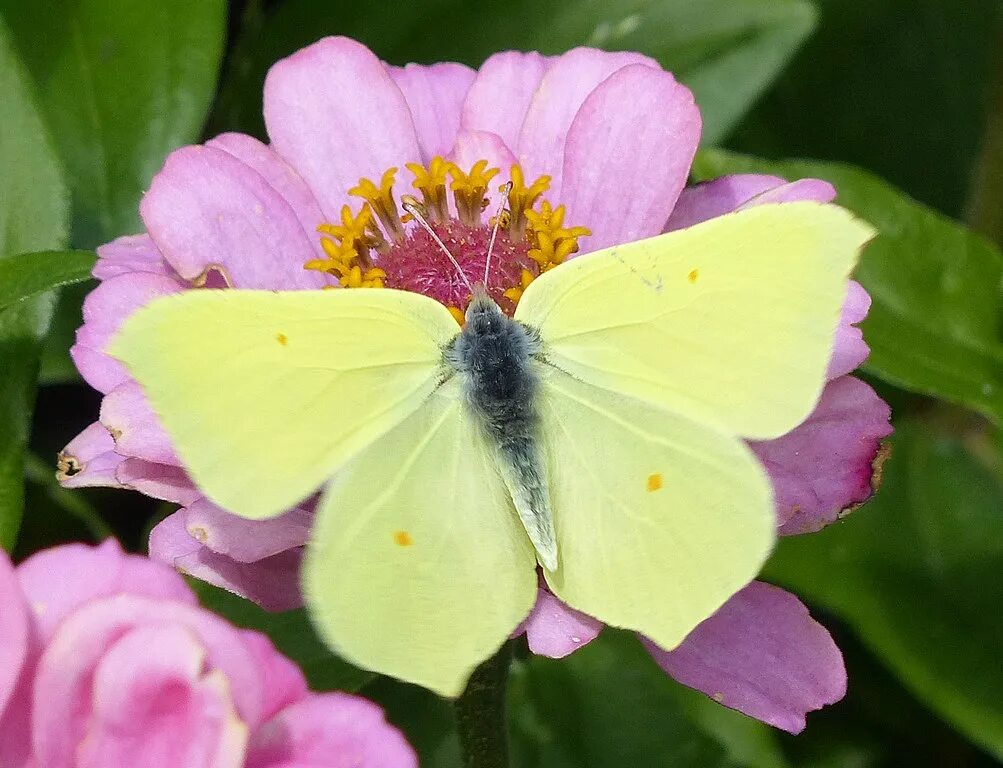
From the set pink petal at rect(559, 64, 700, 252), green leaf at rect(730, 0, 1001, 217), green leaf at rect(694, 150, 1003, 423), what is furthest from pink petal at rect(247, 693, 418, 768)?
green leaf at rect(730, 0, 1001, 217)

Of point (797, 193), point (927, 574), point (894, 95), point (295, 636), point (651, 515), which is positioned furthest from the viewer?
point (894, 95)

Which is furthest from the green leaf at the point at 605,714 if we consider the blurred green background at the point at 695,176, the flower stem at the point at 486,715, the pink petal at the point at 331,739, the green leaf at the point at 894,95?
the green leaf at the point at 894,95

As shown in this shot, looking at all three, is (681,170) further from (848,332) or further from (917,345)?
(917,345)

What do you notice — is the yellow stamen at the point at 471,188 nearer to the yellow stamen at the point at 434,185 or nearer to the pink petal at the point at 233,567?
the yellow stamen at the point at 434,185

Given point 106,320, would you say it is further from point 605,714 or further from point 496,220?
point 605,714

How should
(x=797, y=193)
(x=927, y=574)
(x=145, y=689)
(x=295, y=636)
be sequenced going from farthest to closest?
(x=927, y=574) < (x=295, y=636) < (x=797, y=193) < (x=145, y=689)

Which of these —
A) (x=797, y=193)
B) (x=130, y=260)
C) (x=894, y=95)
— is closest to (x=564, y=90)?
(x=797, y=193)

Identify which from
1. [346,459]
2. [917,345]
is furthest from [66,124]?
[917,345]

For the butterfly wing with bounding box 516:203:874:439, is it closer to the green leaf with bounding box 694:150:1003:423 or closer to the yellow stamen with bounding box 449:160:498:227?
the yellow stamen with bounding box 449:160:498:227
